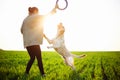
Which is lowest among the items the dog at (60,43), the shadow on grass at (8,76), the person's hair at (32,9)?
the shadow on grass at (8,76)

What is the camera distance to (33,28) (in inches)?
387

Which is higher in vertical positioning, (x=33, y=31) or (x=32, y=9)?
(x=32, y=9)

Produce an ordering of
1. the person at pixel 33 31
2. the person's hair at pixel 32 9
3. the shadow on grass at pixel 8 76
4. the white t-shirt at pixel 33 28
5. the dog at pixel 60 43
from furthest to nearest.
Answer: the dog at pixel 60 43 → the person's hair at pixel 32 9 → the white t-shirt at pixel 33 28 → the person at pixel 33 31 → the shadow on grass at pixel 8 76

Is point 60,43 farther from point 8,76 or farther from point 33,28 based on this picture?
point 8,76

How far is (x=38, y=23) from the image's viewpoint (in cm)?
986

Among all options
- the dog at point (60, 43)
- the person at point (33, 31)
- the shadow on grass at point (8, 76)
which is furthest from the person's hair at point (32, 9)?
the shadow on grass at point (8, 76)

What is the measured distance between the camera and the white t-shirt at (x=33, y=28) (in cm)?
973

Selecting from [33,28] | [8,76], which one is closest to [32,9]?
[33,28]

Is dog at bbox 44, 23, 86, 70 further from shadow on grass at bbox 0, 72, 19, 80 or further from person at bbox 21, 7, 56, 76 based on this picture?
shadow on grass at bbox 0, 72, 19, 80

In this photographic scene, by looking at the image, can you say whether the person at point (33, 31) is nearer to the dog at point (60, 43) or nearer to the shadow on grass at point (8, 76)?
the shadow on grass at point (8, 76)

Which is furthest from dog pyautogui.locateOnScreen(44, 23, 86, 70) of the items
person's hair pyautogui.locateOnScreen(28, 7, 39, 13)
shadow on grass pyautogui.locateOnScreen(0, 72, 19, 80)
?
shadow on grass pyautogui.locateOnScreen(0, 72, 19, 80)

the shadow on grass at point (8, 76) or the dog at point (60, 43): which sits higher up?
the dog at point (60, 43)

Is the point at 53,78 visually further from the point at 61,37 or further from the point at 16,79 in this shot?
the point at 61,37

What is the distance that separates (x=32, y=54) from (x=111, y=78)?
301 centimetres
